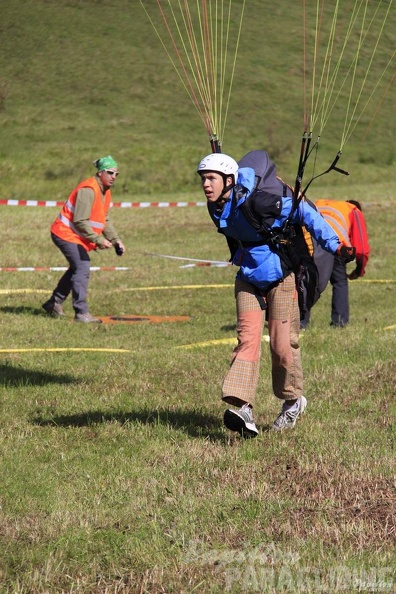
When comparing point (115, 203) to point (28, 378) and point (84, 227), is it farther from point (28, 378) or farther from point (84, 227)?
point (28, 378)

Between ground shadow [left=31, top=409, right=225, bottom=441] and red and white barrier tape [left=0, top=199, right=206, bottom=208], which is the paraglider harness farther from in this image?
red and white barrier tape [left=0, top=199, right=206, bottom=208]

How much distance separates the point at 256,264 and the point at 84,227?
698 cm

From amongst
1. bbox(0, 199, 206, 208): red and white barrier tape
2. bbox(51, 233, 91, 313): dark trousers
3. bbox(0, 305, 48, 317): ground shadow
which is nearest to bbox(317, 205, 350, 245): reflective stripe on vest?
bbox(51, 233, 91, 313): dark trousers

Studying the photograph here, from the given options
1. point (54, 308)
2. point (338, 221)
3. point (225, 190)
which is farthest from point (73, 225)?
point (225, 190)

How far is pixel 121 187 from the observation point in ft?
159

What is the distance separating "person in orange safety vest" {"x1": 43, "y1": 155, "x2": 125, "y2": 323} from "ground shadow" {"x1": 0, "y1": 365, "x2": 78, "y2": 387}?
3585mm

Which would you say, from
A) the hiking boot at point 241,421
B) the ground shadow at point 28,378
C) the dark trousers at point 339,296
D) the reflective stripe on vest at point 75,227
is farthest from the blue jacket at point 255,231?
the reflective stripe on vest at point 75,227

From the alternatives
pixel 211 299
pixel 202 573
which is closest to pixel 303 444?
pixel 202 573

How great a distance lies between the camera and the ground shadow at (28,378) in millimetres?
9766

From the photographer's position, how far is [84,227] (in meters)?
13.9

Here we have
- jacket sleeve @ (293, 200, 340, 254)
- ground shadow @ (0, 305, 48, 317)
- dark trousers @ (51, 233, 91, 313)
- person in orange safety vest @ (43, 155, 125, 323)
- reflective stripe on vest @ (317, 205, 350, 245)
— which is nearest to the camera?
jacket sleeve @ (293, 200, 340, 254)

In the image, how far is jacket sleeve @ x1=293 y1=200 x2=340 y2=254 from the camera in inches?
281

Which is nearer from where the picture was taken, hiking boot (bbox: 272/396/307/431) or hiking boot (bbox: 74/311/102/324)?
hiking boot (bbox: 272/396/307/431)

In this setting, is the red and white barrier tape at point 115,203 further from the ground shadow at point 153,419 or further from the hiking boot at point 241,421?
the hiking boot at point 241,421
